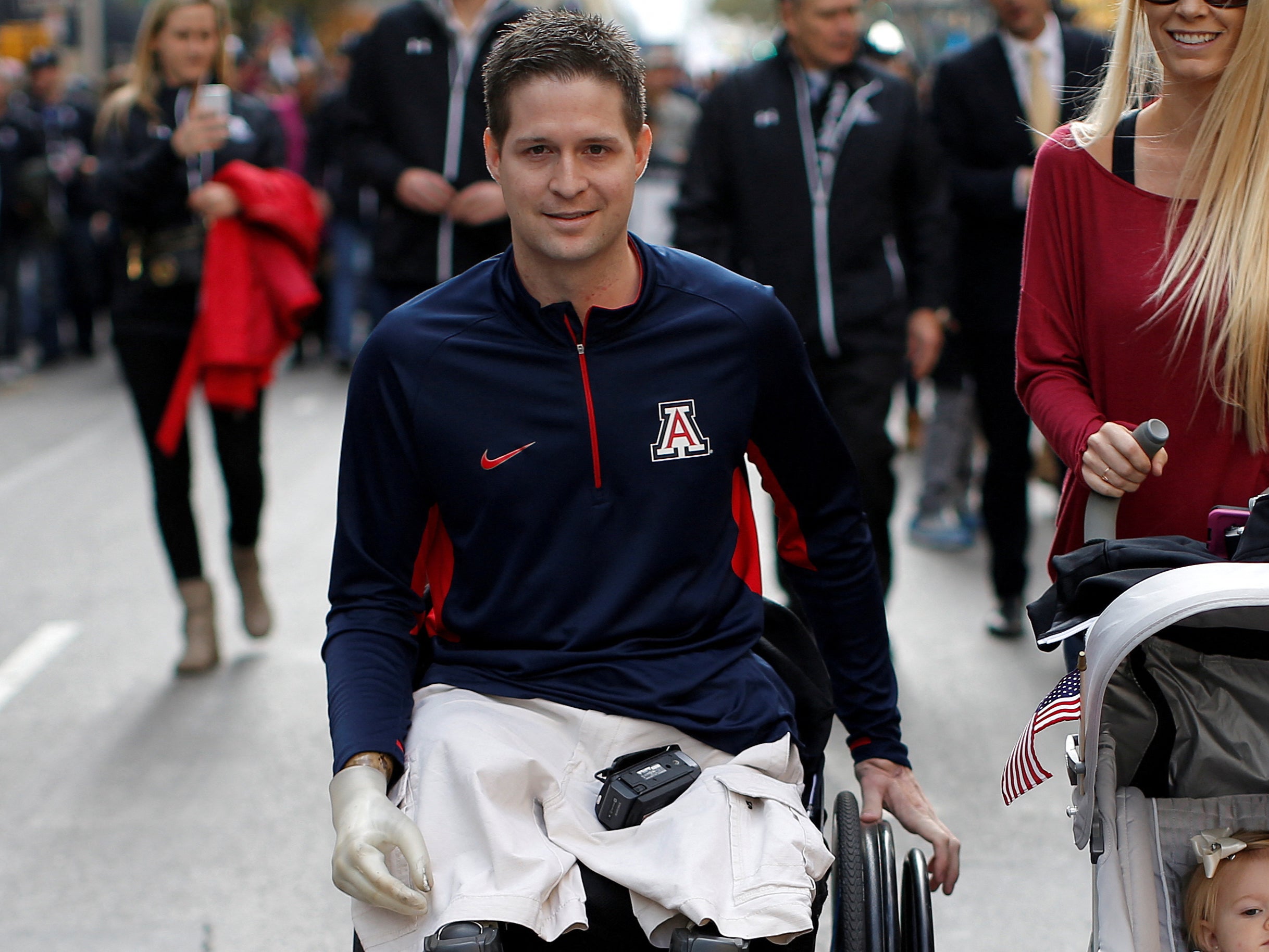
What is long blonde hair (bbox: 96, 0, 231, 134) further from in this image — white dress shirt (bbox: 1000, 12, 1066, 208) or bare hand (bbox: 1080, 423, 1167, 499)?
bare hand (bbox: 1080, 423, 1167, 499)

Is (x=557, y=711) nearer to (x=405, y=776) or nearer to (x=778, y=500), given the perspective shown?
(x=405, y=776)

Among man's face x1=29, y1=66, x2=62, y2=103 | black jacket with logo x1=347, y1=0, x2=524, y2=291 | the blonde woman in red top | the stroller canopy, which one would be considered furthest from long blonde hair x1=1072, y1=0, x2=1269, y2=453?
man's face x1=29, y1=66, x2=62, y2=103

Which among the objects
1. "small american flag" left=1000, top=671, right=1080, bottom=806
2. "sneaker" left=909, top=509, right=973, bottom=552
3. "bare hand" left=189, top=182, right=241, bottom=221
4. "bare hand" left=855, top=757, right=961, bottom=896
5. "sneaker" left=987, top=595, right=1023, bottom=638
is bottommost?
"sneaker" left=909, top=509, right=973, bottom=552

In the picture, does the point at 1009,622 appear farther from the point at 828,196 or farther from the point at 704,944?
the point at 704,944

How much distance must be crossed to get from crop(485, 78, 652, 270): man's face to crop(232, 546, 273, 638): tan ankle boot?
3.32m

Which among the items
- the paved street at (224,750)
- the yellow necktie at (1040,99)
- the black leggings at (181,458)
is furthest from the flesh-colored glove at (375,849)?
A: the yellow necktie at (1040,99)

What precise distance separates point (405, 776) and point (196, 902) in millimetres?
1855

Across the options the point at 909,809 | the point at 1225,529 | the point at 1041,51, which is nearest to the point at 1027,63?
the point at 1041,51

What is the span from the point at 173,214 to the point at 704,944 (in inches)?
155

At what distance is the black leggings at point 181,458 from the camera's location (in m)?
5.29

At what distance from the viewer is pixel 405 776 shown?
235cm

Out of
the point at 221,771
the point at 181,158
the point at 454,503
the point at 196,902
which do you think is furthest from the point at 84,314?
the point at 454,503

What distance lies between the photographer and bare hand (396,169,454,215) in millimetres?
5008

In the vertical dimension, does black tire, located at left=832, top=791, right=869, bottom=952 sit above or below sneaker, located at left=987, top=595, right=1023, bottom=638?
above
